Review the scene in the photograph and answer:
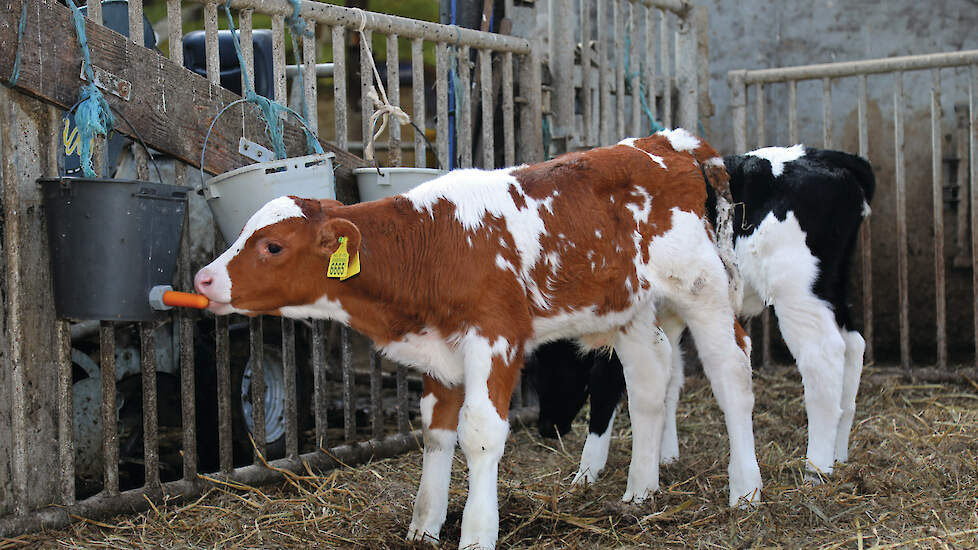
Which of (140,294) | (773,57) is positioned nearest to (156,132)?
(140,294)

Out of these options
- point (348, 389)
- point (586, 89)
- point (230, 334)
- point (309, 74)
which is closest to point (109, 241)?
point (309, 74)

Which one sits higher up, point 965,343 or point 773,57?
point 773,57

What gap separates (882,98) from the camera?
301 inches

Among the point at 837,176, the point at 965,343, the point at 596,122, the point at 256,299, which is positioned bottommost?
the point at 965,343

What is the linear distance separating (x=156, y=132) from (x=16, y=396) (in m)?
1.13

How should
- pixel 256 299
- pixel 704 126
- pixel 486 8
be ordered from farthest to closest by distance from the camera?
pixel 704 126, pixel 486 8, pixel 256 299

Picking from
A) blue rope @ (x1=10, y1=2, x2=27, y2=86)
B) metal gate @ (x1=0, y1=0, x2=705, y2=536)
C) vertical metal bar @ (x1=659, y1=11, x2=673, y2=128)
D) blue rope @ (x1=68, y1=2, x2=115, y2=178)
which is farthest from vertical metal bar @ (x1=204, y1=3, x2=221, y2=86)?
vertical metal bar @ (x1=659, y1=11, x2=673, y2=128)

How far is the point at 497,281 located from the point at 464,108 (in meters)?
2.12

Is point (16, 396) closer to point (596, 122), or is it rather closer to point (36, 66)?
point (36, 66)

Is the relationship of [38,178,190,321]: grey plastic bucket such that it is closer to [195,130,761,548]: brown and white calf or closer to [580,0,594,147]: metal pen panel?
[195,130,761,548]: brown and white calf

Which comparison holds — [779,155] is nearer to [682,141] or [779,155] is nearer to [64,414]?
[682,141]

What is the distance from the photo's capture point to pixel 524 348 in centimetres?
349

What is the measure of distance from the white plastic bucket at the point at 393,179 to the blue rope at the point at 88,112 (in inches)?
41.2

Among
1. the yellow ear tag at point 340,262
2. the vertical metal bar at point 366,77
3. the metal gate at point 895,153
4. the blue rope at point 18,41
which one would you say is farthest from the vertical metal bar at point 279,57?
the metal gate at point 895,153
